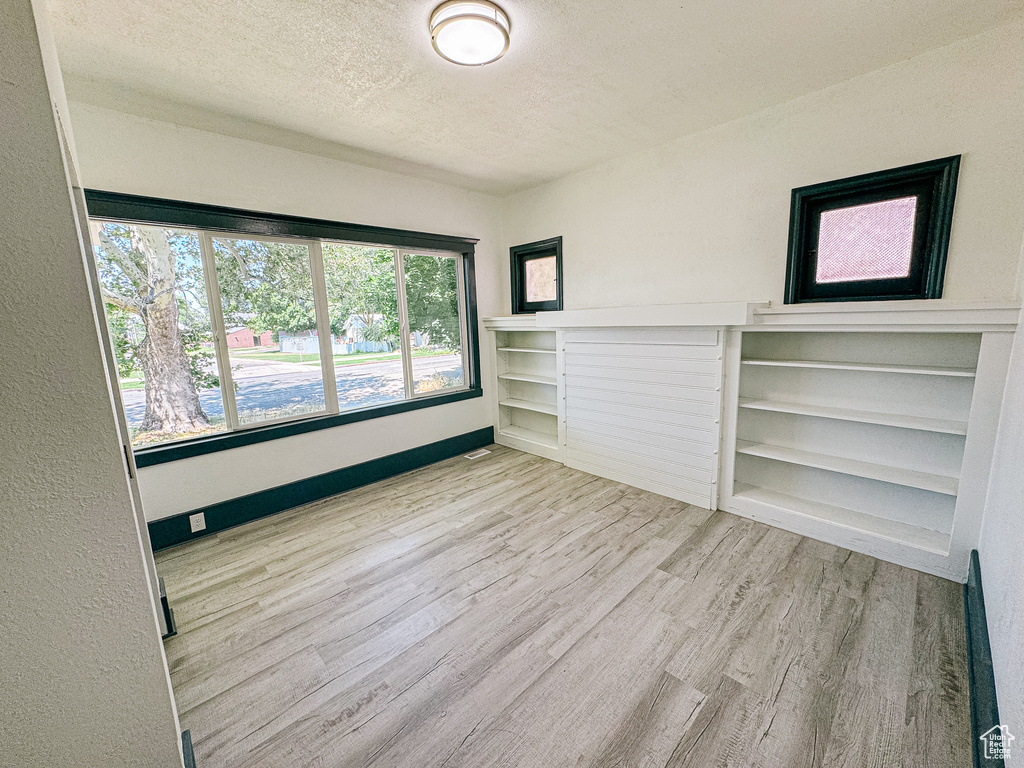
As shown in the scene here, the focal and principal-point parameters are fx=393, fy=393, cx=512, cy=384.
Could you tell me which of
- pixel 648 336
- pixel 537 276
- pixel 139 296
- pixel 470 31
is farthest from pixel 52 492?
pixel 537 276

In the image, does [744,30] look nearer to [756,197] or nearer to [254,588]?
[756,197]

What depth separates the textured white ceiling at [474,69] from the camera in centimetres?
166

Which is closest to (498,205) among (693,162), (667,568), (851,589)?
(693,162)

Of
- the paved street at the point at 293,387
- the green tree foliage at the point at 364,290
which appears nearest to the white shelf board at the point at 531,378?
the paved street at the point at 293,387

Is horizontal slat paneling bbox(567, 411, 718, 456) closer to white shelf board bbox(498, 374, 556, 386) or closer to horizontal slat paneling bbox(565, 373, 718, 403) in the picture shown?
horizontal slat paneling bbox(565, 373, 718, 403)

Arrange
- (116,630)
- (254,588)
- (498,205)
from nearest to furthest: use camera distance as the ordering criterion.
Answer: (116,630) → (254,588) → (498,205)

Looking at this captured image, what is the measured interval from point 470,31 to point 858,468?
3.10 metres

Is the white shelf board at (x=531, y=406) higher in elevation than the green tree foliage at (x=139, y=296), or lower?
lower

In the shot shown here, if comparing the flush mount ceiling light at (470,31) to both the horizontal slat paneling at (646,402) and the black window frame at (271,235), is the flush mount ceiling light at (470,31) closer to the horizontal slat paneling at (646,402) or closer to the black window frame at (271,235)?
the black window frame at (271,235)

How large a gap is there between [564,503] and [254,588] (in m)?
2.04

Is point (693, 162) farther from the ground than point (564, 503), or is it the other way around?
point (693, 162)

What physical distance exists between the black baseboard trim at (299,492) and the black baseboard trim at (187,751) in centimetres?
164

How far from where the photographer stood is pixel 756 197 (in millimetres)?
2676

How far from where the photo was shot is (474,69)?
2.04m
